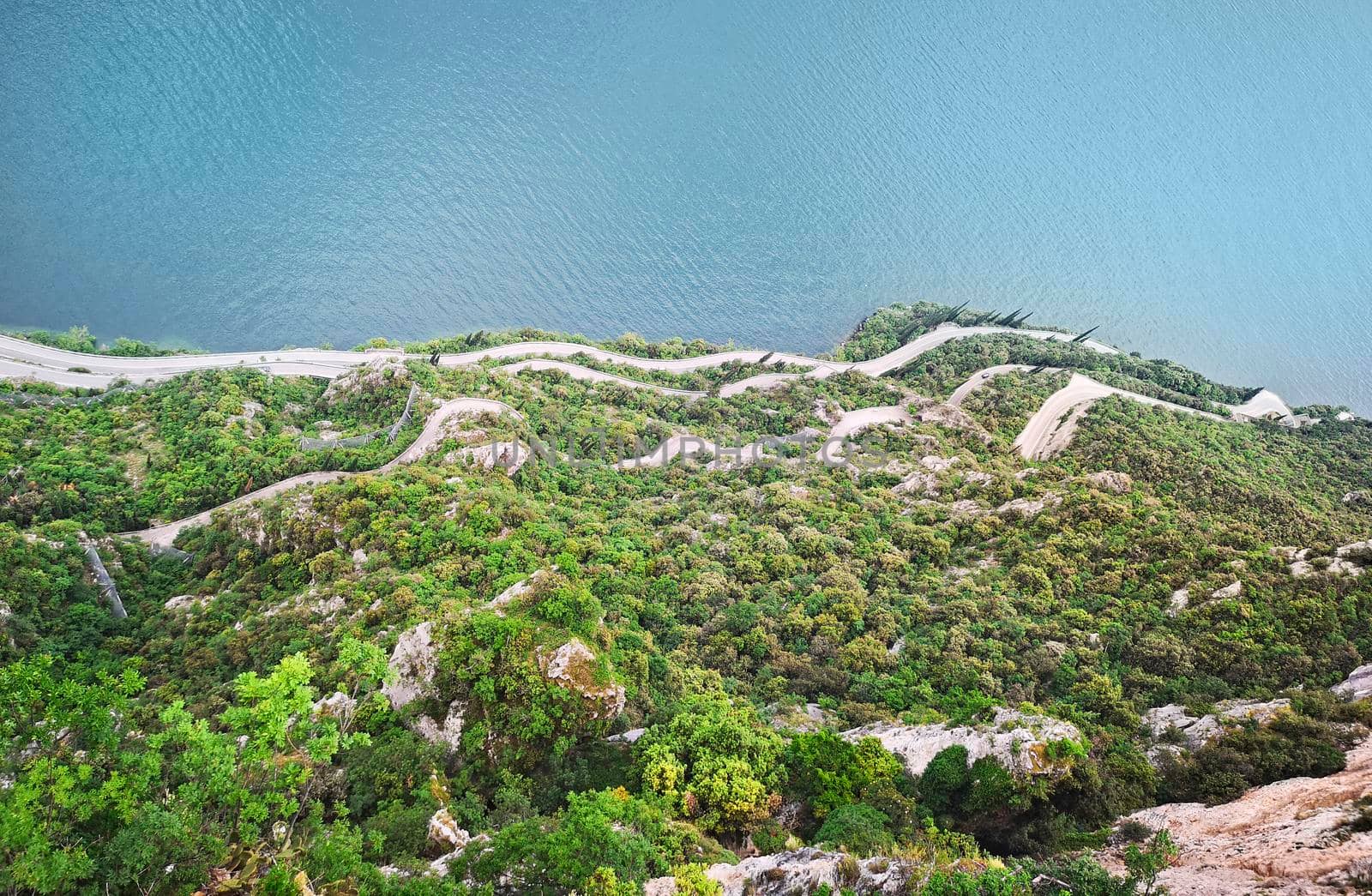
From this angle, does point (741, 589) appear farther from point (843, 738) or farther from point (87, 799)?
point (87, 799)

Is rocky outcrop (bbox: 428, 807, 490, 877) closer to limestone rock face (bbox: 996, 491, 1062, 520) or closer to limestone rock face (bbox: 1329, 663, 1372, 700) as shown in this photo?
limestone rock face (bbox: 1329, 663, 1372, 700)

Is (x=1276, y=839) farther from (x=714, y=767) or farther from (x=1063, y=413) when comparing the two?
(x=1063, y=413)

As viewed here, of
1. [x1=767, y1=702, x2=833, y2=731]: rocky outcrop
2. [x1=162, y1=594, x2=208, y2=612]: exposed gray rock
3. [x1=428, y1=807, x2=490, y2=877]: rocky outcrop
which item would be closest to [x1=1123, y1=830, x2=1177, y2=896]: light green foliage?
[x1=767, y1=702, x2=833, y2=731]: rocky outcrop

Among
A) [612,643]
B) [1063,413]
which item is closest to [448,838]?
[612,643]

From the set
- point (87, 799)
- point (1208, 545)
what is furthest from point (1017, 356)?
point (87, 799)

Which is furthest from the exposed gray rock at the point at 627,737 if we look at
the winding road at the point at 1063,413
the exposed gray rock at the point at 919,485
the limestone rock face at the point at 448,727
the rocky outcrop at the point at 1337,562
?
the winding road at the point at 1063,413

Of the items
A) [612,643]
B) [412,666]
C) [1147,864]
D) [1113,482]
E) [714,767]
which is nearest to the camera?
[1147,864]

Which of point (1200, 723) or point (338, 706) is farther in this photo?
point (1200, 723)

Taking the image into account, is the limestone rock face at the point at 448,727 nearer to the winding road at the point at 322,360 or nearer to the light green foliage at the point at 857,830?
the light green foliage at the point at 857,830
